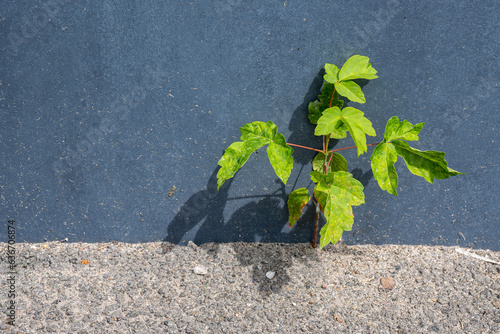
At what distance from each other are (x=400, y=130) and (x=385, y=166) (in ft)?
0.48

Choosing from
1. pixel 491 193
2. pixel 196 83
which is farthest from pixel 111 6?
pixel 491 193

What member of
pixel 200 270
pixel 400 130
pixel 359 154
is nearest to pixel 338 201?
pixel 359 154

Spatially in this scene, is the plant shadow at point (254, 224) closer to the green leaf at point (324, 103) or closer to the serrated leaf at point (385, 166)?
the green leaf at point (324, 103)

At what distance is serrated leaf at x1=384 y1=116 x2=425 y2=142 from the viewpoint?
122 centimetres

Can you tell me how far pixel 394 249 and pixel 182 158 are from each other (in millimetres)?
1173

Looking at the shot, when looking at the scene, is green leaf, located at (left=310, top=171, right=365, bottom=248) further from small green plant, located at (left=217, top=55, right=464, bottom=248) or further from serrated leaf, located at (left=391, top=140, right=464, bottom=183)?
serrated leaf, located at (left=391, top=140, right=464, bottom=183)

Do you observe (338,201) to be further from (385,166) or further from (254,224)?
(254,224)

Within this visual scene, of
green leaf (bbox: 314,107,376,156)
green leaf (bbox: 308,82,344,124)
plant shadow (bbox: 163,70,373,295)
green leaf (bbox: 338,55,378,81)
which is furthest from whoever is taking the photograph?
plant shadow (bbox: 163,70,373,295)

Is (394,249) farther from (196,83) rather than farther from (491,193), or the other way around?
(196,83)

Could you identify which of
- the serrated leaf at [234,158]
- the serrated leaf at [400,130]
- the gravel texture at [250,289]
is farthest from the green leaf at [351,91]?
the gravel texture at [250,289]

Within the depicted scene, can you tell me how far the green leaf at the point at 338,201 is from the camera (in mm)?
1200

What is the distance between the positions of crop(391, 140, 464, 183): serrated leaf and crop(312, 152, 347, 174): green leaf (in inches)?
10.0

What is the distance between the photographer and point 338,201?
A: 1226 mm

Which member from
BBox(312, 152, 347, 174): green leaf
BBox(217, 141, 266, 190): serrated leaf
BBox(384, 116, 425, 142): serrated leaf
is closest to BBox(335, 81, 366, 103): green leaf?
BBox(384, 116, 425, 142): serrated leaf
